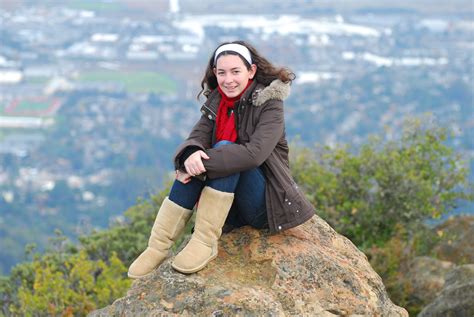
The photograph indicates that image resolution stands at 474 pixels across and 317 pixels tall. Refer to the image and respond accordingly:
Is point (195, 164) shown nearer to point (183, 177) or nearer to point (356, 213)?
point (183, 177)

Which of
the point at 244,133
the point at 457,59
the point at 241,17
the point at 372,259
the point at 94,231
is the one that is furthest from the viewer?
the point at 241,17

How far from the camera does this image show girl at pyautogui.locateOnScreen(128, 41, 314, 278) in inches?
195

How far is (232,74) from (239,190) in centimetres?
88

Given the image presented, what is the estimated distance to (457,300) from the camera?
662 cm

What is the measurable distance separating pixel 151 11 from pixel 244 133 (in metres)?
97.7

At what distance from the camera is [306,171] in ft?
43.7

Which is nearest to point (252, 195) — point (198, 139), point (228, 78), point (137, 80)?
point (198, 139)

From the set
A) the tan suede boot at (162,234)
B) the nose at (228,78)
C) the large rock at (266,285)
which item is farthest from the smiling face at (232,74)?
the large rock at (266,285)

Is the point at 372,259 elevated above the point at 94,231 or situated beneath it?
elevated above

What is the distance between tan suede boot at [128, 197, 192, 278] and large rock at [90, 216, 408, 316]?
14 centimetres

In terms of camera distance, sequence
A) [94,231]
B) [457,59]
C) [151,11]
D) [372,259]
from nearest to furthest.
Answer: [372,259] → [94,231] → [457,59] → [151,11]

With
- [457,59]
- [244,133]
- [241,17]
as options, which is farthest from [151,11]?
[244,133]

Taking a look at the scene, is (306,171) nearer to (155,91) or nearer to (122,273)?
(122,273)

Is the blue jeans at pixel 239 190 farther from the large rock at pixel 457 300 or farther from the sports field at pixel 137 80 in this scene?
the sports field at pixel 137 80
